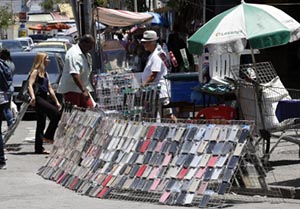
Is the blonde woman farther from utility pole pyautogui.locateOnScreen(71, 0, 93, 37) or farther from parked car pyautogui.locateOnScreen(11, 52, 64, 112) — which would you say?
parked car pyautogui.locateOnScreen(11, 52, 64, 112)

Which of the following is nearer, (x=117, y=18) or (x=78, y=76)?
(x=78, y=76)

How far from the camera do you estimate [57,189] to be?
1173 cm

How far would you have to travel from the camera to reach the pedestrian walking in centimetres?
1416

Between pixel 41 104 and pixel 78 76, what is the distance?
163cm

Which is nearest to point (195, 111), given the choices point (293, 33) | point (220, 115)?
point (220, 115)

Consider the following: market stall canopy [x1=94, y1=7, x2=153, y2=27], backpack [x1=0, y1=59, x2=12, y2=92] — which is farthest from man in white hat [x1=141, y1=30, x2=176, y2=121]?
market stall canopy [x1=94, y1=7, x2=153, y2=27]

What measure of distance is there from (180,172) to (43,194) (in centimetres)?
208

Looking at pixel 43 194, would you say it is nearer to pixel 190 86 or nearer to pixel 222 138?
pixel 222 138

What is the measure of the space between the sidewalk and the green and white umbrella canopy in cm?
181

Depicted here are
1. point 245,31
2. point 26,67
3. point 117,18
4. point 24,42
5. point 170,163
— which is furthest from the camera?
point 24,42

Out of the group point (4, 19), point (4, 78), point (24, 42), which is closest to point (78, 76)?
point (4, 78)

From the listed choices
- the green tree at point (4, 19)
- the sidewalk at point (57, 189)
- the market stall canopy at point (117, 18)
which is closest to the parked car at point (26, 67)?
the market stall canopy at point (117, 18)

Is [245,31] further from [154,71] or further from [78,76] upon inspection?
[78,76]

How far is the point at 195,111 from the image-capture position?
1614 cm
